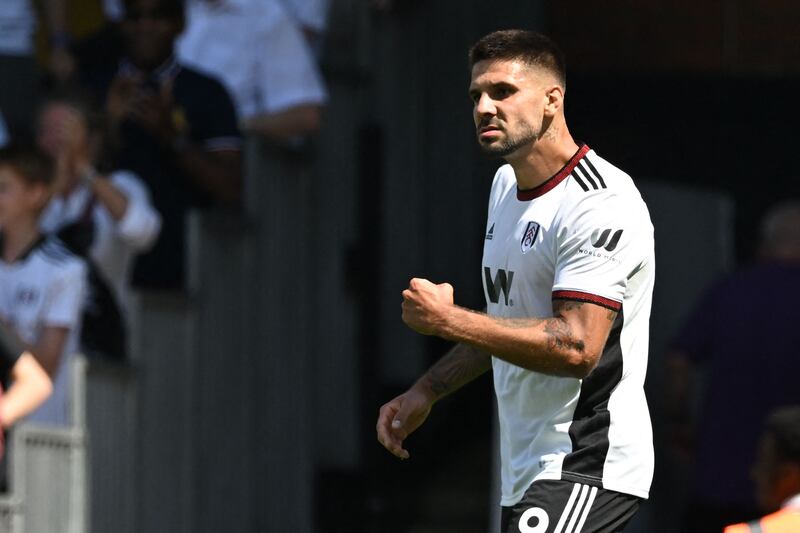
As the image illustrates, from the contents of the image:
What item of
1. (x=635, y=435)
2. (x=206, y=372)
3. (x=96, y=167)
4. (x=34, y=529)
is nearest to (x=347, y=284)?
(x=206, y=372)

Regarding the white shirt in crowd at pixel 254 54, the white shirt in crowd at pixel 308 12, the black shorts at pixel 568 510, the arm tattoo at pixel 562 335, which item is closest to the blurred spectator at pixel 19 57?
the white shirt in crowd at pixel 254 54

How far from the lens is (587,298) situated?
409 cm

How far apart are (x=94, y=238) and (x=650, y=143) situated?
153 inches

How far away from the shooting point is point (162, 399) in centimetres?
778

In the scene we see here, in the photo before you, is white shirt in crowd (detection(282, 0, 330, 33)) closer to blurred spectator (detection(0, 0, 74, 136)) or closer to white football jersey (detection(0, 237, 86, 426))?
blurred spectator (detection(0, 0, 74, 136))

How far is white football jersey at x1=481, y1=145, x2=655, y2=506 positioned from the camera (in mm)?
4184

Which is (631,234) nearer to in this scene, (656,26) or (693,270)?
(693,270)

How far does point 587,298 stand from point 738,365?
372cm

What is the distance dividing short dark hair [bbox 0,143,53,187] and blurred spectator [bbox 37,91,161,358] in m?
0.18

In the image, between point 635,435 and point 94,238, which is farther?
point 94,238

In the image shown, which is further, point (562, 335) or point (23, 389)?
point (23, 389)

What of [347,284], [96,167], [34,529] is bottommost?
[34,529]

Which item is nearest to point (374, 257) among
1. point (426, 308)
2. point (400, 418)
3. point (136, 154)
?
point (136, 154)

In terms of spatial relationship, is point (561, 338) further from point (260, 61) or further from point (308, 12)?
point (308, 12)
